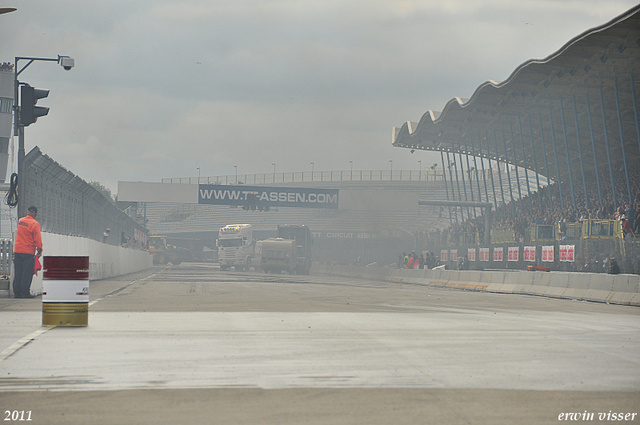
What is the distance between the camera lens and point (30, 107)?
1789cm

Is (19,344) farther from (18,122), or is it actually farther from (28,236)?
(18,122)

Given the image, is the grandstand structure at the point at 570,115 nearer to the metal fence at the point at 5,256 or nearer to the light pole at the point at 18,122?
the light pole at the point at 18,122

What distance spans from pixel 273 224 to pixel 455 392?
9325 centimetres

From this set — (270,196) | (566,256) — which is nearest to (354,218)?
(270,196)

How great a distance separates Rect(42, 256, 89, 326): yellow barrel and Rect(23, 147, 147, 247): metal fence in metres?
8.72

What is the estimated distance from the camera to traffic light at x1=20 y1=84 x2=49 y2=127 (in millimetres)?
17781

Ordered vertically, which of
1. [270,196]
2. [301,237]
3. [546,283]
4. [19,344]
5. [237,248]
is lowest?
[19,344]

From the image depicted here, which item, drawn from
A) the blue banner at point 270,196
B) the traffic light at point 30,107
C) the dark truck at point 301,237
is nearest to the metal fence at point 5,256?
the traffic light at point 30,107

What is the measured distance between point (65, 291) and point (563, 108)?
4262cm

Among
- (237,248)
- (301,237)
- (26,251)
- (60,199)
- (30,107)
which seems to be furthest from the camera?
(237,248)

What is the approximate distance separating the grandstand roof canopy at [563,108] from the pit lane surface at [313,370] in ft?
88.4

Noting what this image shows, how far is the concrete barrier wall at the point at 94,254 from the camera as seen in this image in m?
19.4

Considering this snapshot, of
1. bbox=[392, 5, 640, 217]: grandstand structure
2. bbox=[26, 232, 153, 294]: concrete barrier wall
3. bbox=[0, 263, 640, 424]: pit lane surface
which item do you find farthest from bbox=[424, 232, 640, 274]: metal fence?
bbox=[26, 232, 153, 294]: concrete barrier wall

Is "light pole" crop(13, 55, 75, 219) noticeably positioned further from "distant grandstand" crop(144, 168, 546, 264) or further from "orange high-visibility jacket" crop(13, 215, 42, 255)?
"distant grandstand" crop(144, 168, 546, 264)
